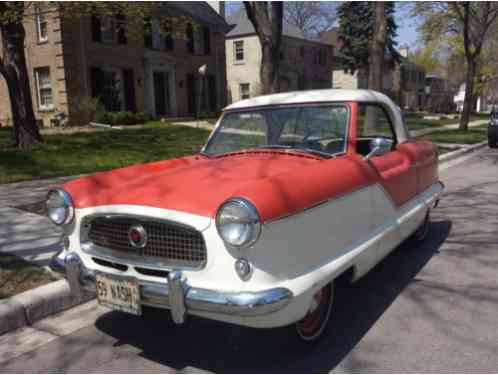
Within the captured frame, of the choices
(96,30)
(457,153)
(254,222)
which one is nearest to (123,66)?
(96,30)

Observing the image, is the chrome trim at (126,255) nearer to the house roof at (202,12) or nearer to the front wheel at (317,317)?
the front wheel at (317,317)

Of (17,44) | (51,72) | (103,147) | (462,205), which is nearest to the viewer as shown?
(462,205)

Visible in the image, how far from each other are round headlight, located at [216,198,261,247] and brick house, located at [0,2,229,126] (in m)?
15.1

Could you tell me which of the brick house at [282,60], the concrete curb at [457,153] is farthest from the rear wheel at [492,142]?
the brick house at [282,60]

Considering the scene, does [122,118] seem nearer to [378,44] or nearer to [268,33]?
[378,44]

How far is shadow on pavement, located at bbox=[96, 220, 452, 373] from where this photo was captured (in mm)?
3041

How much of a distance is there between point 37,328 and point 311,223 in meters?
2.31

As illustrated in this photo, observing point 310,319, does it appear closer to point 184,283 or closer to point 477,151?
point 184,283

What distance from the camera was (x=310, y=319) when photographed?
10.4 ft

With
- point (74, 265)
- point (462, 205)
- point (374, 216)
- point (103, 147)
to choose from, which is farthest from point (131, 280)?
point (103, 147)

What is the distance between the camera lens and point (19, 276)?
13.9 feet

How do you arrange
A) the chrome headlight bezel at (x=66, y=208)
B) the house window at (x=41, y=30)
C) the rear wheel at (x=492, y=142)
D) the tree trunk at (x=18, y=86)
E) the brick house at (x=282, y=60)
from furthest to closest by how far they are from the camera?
1. the brick house at (x=282, y=60)
2. the house window at (x=41, y=30)
3. the rear wheel at (x=492, y=142)
4. the tree trunk at (x=18, y=86)
5. the chrome headlight bezel at (x=66, y=208)

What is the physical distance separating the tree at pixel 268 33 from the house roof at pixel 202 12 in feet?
51.4

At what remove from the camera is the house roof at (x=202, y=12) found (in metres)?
25.3
